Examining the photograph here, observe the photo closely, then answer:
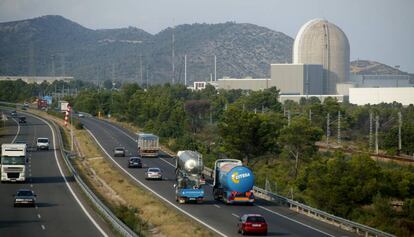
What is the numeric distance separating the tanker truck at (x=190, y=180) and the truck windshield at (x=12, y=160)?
13.4 m

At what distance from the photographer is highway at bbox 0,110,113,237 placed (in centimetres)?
4400

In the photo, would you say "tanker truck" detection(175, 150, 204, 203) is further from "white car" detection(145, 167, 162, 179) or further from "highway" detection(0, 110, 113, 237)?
"white car" detection(145, 167, 162, 179)

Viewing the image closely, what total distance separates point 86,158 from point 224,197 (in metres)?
45.6

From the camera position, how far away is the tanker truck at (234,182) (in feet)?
186

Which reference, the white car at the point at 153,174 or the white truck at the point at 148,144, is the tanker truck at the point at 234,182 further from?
the white truck at the point at 148,144

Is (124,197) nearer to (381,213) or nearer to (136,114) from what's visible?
(381,213)

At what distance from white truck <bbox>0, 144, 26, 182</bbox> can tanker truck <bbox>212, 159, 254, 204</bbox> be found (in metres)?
17.5

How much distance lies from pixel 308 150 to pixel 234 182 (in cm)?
4604

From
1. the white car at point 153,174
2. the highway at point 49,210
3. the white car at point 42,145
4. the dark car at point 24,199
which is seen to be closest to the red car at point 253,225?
Answer: the highway at point 49,210

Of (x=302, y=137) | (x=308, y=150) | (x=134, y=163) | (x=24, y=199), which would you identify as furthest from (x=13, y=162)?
(x=308, y=150)

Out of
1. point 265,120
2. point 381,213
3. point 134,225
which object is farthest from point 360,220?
point 265,120

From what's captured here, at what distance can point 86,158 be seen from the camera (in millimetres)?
102188

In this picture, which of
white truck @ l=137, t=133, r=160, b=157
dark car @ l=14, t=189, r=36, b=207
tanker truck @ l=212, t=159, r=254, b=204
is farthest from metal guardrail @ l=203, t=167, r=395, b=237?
white truck @ l=137, t=133, r=160, b=157

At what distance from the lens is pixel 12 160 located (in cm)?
6831
